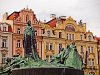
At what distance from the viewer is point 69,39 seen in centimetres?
4431

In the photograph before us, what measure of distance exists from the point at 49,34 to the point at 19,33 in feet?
12.7

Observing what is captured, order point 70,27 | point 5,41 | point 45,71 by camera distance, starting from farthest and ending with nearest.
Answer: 1. point 70,27
2. point 5,41
3. point 45,71

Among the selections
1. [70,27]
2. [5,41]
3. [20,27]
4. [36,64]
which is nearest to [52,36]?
[70,27]

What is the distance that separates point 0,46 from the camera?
39250 mm

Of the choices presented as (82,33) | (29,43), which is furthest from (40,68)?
(82,33)

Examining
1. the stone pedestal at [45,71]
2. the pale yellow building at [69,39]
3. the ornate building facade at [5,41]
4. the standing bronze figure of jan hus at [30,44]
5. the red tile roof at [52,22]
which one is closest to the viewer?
the stone pedestal at [45,71]

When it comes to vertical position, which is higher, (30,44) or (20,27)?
(20,27)

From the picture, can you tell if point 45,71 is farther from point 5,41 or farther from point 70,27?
point 70,27

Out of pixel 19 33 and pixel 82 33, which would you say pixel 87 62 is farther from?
pixel 19 33

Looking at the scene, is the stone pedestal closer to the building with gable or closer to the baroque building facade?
the baroque building facade

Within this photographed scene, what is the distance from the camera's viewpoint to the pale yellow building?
42.5 meters

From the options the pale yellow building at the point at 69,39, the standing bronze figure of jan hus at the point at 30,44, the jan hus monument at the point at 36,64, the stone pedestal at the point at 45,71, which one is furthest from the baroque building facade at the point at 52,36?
the stone pedestal at the point at 45,71

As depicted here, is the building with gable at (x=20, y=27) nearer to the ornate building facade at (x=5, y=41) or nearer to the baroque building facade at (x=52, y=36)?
the baroque building facade at (x=52, y=36)

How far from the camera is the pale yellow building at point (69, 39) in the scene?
140 ft
